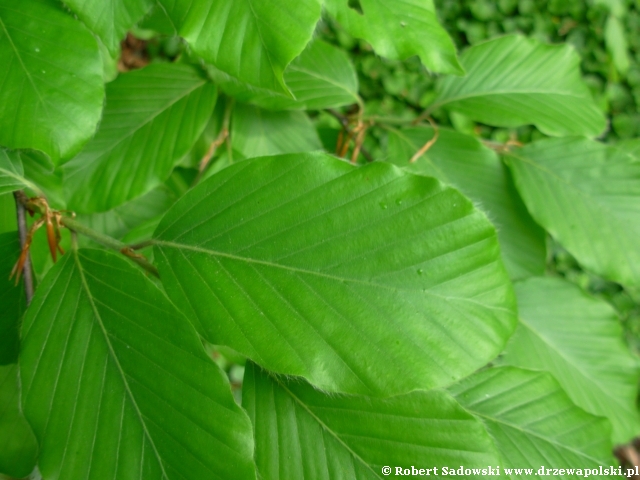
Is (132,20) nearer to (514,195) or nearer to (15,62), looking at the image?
(15,62)

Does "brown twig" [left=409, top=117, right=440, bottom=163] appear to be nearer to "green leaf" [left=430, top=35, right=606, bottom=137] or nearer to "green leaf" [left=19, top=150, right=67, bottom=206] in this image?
"green leaf" [left=430, top=35, right=606, bottom=137]

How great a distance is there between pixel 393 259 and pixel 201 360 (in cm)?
22

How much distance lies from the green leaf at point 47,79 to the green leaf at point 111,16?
3 cm

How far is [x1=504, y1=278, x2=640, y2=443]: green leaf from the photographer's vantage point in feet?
3.00

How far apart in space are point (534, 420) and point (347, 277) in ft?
1.41

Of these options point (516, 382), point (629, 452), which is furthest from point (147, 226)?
point (629, 452)

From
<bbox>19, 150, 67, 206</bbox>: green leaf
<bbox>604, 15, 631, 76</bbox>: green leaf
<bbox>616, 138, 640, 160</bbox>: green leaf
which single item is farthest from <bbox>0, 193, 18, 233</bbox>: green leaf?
<bbox>604, 15, 631, 76</bbox>: green leaf

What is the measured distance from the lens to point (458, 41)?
2084 millimetres

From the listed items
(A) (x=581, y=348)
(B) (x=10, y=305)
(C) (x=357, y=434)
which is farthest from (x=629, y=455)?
(B) (x=10, y=305)

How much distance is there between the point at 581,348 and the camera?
0.96m

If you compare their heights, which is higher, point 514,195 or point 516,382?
point 514,195

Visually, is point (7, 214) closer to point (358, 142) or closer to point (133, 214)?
point (133, 214)

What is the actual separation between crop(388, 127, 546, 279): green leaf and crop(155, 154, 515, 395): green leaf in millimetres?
376

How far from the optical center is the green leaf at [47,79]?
475mm
